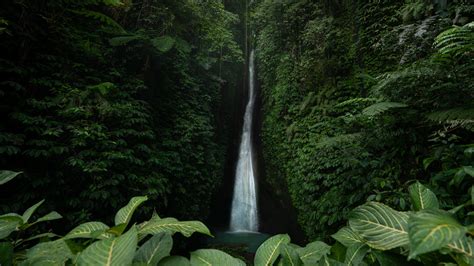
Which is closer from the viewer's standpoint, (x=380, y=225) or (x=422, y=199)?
(x=380, y=225)

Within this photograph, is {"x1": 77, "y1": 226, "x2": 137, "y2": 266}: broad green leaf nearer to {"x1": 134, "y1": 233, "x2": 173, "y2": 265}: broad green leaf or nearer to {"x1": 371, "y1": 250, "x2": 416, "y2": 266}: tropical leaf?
{"x1": 134, "y1": 233, "x2": 173, "y2": 265}: broad green leaf

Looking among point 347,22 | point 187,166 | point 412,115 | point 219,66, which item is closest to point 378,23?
point 347,22

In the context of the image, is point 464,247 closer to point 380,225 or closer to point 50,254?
point 380,225

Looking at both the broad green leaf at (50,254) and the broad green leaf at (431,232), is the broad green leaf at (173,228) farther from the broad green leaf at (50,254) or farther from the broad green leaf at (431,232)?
the broad green leaf at (431,232)

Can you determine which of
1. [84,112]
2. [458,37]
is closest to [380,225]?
[458,37]

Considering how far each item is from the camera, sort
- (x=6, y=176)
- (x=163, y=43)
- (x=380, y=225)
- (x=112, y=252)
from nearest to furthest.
Result: (x=112, y=252) → (x=380, y=225) → (x=6, y=176) → (x=163, y=43)

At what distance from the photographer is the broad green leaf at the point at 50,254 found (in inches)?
29.1

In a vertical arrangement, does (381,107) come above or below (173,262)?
above

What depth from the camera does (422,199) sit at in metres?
0.87

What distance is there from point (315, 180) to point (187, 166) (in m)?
3.19

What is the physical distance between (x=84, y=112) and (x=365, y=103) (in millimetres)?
5038

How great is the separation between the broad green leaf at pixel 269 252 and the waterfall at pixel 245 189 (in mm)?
9105

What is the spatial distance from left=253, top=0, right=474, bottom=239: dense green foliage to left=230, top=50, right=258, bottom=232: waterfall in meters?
1.68

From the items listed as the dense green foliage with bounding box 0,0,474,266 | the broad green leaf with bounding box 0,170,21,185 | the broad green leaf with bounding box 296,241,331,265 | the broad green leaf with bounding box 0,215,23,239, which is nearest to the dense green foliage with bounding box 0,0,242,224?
the dense green foliage with bounding box 0,0,474,266
